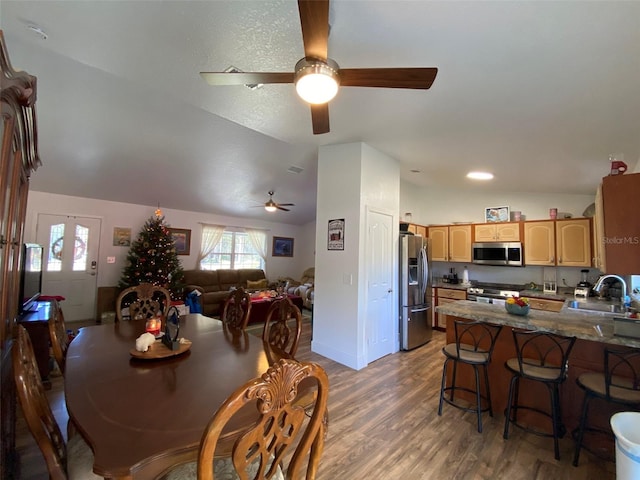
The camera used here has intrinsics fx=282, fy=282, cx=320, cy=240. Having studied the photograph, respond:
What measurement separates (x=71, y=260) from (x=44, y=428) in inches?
223

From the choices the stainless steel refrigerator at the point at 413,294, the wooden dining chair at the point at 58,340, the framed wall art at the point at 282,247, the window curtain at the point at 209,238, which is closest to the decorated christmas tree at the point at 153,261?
the window curtain at the point at 209,238

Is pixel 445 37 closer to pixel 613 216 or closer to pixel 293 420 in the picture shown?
pixel 613 216

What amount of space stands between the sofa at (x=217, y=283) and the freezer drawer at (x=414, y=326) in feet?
11.3

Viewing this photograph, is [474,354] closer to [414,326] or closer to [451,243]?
[414,326]

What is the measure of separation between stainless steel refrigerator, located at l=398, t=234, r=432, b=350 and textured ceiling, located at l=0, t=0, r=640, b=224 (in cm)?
120

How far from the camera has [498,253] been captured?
4836mm

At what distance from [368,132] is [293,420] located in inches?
115

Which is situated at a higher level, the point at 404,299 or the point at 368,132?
the point at 368,132

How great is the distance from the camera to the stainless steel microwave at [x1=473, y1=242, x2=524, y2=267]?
4.66m

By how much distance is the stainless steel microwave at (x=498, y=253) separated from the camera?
466 centimetres

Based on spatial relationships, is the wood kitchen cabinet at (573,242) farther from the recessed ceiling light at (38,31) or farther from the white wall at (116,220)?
the white wall at (116,220)

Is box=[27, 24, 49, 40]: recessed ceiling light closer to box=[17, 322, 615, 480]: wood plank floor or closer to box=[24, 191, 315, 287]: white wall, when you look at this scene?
box=[17, 322, 615, 480]: wood plank floor

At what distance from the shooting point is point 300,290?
269 inches

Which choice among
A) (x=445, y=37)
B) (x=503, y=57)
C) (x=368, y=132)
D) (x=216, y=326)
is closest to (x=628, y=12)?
(x=503, y=57)
